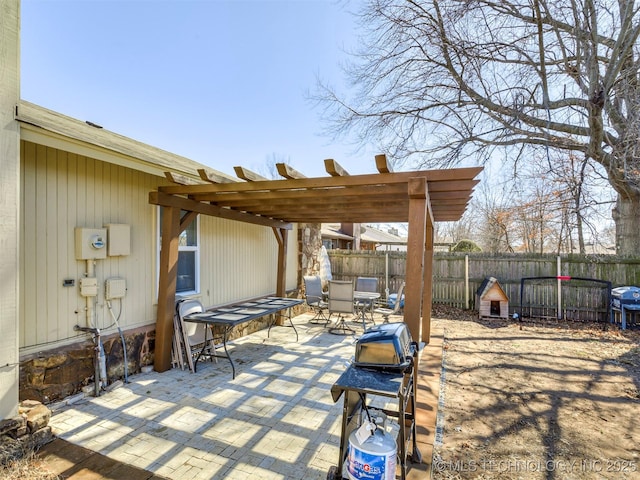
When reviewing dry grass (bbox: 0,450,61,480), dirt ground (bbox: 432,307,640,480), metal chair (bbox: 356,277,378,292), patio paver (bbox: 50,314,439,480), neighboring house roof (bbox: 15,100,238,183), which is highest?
neighboring house roof (bbox: 15,100,238,183)

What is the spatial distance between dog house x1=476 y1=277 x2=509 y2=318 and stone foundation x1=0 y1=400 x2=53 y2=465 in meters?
A: 8.14

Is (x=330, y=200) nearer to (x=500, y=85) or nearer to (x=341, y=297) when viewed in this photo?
(x=341, y=297)

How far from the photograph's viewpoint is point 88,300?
3.44 metres

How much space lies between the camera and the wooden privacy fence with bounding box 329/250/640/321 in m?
7.38

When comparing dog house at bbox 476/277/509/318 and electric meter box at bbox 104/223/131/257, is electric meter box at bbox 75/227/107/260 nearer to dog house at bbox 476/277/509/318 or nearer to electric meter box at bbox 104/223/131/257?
electric meter box at bbox 104/223/131/257

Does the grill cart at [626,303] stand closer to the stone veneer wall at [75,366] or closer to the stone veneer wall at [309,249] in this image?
the stone veneer wall at [309,249]

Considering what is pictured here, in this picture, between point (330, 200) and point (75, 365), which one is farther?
point (330, 200)

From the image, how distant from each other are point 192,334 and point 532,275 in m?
7.94

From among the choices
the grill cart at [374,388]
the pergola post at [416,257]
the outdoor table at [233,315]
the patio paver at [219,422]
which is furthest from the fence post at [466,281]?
the grill cart at [374,388]

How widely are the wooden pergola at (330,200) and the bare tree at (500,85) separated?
3748 millimetres

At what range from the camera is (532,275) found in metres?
7.97

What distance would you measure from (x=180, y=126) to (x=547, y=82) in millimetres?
13057

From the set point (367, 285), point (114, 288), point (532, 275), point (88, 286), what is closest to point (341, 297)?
point (367, 285)

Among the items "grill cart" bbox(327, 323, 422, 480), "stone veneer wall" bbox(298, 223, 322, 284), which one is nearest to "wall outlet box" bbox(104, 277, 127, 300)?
"grill cart" bbox(327, 323, 422, 480)
